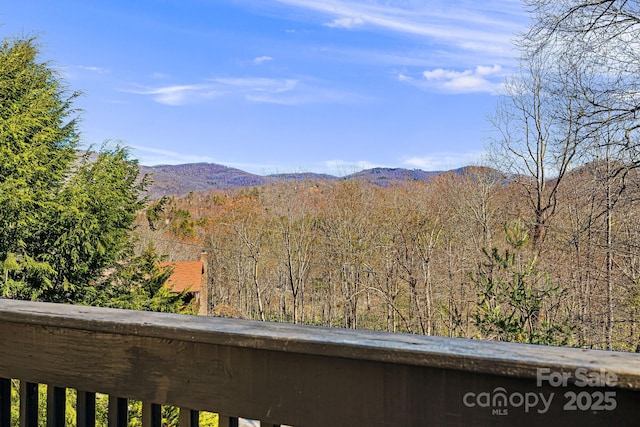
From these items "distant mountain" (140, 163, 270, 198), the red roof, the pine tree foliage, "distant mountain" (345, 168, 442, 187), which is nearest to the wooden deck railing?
the pine tree foliage

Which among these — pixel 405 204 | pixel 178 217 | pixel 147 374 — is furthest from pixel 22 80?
pixel 178 217

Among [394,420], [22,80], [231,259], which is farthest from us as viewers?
[231,259]

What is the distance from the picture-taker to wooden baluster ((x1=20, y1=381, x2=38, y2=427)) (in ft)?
3.10

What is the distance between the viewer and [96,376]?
85 centimetres

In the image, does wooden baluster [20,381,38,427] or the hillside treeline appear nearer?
wooden baluster [20,381,38,427]

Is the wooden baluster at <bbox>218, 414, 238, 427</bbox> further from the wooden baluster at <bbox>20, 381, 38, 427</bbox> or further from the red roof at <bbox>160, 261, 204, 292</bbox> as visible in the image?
the red roof at <bbox>160, 261, 204, 292</bbox>

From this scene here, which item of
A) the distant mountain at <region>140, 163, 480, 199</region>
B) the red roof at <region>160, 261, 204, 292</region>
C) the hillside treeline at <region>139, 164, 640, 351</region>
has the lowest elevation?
the red roof at <region>160, 261, 204, 292</region>

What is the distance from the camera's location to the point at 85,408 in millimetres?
899

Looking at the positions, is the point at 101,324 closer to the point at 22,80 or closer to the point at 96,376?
the point at 96,376

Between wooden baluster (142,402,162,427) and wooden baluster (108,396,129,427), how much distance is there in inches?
1.9


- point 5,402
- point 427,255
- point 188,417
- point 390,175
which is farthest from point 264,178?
point 188,417

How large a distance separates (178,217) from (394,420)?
20.7m

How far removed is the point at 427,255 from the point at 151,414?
35.1ft

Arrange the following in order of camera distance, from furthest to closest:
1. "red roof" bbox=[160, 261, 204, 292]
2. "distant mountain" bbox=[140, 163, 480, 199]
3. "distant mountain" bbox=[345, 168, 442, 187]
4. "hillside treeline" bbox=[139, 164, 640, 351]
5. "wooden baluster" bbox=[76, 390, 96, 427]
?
"red roof" bbox=[160, 261, 204, 292] < "distant mountain" bbox=[345, 168, 442, 187] < "distant mountain" bbox=[140, 163, 480, 199] < "hillside treeline" bbox=[139, 164, 640, 351] < "wooden baluster" bbox=[76, 390, 96, 427]
